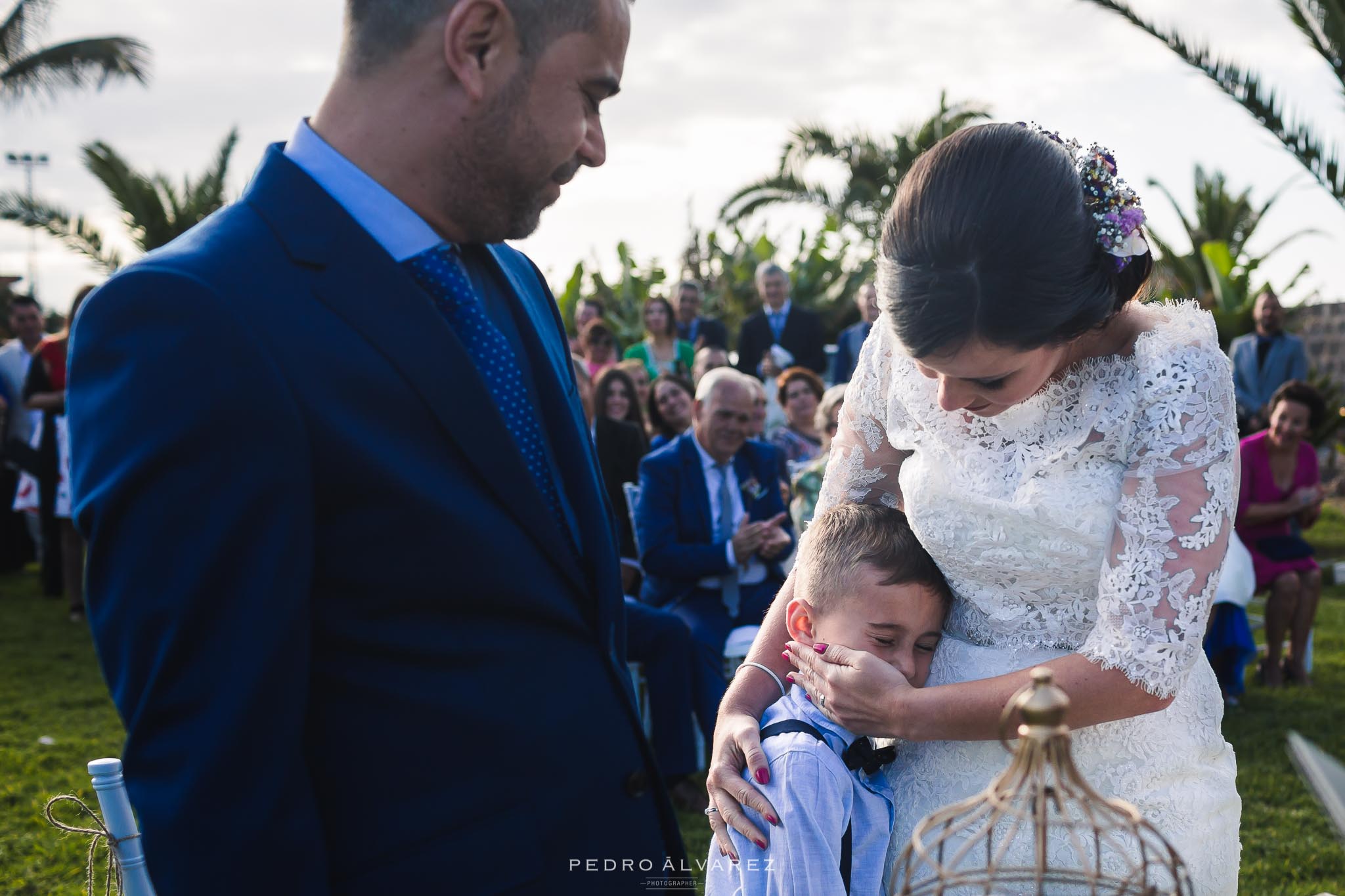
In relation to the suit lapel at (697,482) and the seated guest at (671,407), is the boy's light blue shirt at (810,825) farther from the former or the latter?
the seated guest at (671,407)

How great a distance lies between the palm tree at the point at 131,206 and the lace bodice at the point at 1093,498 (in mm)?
16889

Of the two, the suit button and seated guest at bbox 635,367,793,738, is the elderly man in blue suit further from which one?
the suit button

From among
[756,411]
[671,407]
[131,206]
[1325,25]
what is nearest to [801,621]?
[756,411]

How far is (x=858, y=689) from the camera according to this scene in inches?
72.8

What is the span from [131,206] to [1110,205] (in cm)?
1779

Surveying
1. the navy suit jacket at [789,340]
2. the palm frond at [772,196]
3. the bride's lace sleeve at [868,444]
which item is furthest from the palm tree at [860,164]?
the bride's lace sleeve at [868,444]

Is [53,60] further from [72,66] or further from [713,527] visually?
[713,527]

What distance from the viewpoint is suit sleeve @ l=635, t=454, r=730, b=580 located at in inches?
226

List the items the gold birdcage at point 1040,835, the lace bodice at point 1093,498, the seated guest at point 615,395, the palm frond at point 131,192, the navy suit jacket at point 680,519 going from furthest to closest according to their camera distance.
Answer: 1. the palm frond at point 131,192
2. the seated guest at point 615,395
3. the navy suit jacket at point 680,519
4. the lace bodice at point 1093,498
5. the gold birdcage at point 1040,835

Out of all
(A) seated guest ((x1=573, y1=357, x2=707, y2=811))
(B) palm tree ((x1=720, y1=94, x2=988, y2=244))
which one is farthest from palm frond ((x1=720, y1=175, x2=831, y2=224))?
(A) seated guest ((x1=573, y1=357, x2=707, y2=811))

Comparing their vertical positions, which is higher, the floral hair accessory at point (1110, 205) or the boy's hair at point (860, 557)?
the floral hair accessory at point (1110, 205)

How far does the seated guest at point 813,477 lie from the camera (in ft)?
19.3

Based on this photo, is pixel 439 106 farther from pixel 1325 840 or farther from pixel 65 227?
pixel 65 227

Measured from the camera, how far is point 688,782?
17.4ft
